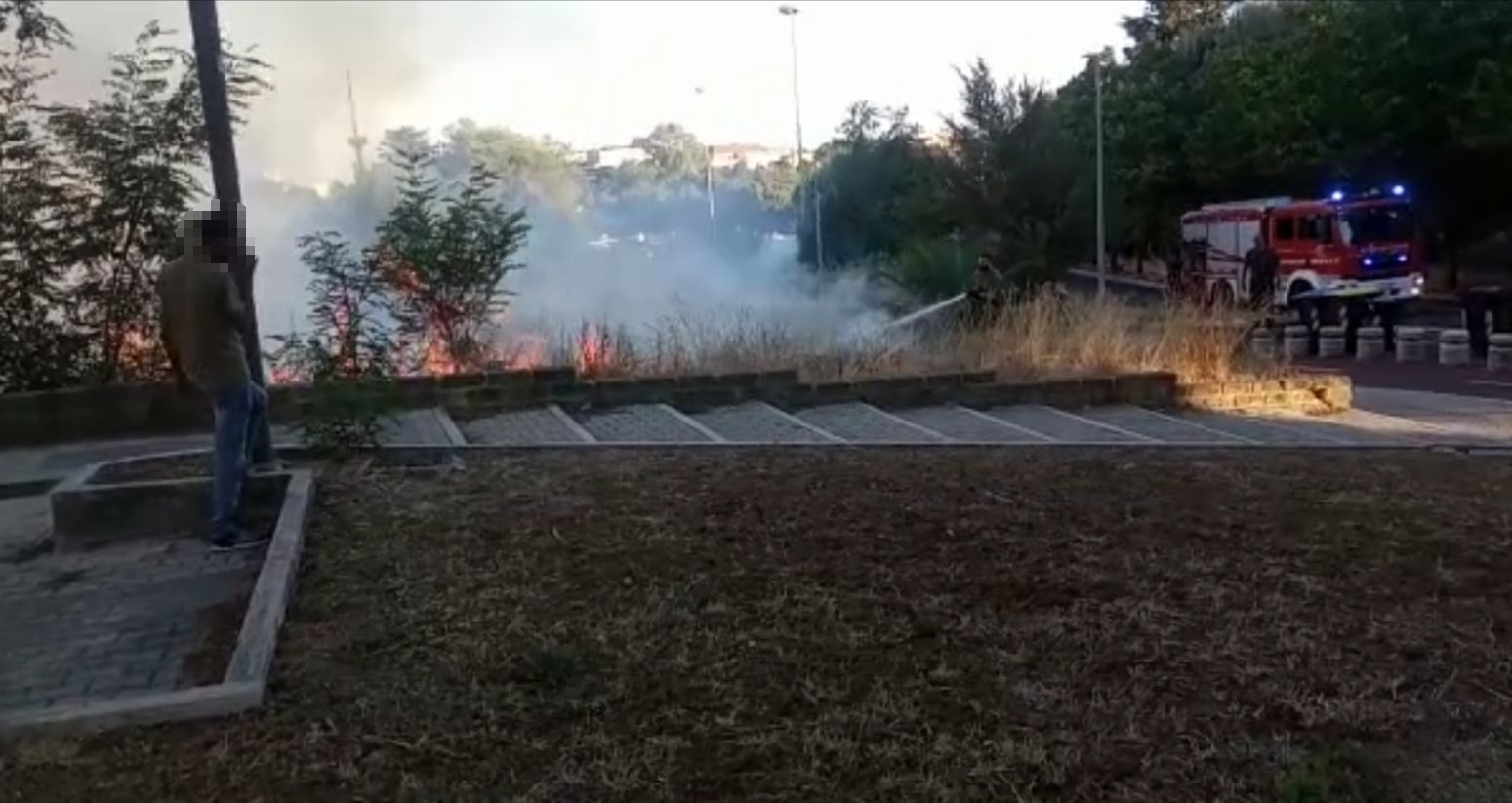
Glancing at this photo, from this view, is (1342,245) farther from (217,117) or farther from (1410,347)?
(217,117)

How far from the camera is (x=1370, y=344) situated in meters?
22.3

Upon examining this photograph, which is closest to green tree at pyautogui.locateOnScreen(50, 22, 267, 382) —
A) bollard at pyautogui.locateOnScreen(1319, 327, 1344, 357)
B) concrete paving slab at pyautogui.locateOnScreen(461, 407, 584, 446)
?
concrete paving slab at pyautogui.locateOnScreen(461, 407, 584, 446)

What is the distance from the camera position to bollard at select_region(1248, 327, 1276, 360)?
48.2 feet

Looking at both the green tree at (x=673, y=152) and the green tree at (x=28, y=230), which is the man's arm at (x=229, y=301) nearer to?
the green tree at (x=28, y=230)

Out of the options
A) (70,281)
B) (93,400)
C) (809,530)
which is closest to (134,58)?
(70,281)

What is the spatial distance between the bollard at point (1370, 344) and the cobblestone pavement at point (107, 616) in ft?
65.2

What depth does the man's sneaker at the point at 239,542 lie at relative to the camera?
244 inches

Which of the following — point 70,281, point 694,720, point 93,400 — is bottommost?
point 694,720

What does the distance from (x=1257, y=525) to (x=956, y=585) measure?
5.23ft

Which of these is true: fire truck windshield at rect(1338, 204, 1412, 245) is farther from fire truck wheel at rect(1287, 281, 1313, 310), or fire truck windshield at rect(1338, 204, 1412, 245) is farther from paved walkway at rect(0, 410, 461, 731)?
paved walkway at rect(0, 410, 461, 731)

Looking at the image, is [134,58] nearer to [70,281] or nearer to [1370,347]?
[70,281]

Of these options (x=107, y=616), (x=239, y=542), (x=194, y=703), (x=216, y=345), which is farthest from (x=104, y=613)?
(x=194, y=703)

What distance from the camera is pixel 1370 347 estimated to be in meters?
22.3

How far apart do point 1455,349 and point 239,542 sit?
61.2 feet
